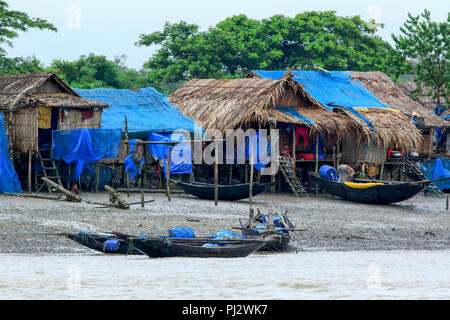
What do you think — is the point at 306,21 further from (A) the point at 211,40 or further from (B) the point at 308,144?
(B) the point at 308,144

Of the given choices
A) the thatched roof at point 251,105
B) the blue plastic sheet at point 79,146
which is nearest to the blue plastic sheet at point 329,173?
the thatched roof at point 251,105

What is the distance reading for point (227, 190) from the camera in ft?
75.6

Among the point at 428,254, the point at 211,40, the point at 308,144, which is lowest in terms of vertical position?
the point at 428,254

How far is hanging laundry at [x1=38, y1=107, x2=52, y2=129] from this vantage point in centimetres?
2267

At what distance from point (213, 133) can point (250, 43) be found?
11.9 m

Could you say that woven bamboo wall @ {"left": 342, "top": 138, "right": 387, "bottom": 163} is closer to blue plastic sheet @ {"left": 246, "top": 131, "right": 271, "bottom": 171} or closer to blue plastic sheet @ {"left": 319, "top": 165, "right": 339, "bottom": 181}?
blue plastic sheet @ {"left": 319, "top": 165, "right": 339, "bottom": 181}

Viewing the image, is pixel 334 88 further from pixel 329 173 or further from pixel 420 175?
pixel 329 173

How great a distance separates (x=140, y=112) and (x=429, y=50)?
39.6ft

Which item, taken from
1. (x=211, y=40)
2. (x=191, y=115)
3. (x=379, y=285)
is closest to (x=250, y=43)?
(x=211, y=40)

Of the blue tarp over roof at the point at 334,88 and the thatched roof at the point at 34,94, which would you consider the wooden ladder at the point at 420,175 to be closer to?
the blue tarp over roof at the point at 334,88

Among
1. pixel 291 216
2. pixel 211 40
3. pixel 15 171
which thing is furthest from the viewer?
pixel 211 40

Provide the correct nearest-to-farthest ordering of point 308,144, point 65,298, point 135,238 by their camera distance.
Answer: point 65,298 < point 135,238 < point 308,144

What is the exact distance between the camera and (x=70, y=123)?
→ 924 inches

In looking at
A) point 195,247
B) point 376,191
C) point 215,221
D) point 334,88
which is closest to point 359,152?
point 334,88
